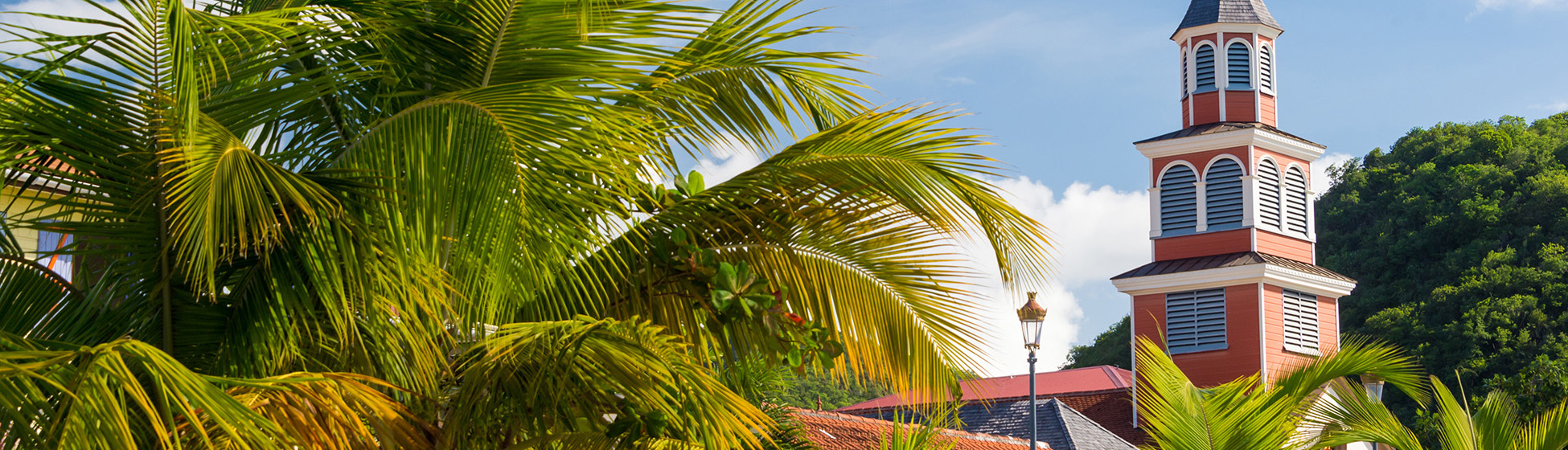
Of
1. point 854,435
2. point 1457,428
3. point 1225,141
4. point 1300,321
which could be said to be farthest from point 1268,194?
point 1457,428

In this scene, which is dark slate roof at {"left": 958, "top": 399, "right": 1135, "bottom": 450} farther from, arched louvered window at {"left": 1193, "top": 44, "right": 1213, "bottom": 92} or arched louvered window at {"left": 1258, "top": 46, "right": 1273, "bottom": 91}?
arched louvered window at {"left": 1258, "top": 46, "right": 1273, "bottom": 91}

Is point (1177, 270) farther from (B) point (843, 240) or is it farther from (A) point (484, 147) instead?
(A) point (484, 147)

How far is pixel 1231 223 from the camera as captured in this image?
3075 cm

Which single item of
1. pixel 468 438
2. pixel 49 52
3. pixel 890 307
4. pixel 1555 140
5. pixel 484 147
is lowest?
pixel 468 438

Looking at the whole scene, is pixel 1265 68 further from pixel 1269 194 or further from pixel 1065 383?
pixel 1065 383

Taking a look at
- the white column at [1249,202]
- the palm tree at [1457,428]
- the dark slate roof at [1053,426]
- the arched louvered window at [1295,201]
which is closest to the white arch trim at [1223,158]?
the white column at [1249,202]

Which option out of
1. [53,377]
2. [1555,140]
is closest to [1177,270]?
[1555,140]

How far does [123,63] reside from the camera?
4.29m

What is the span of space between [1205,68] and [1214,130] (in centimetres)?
203

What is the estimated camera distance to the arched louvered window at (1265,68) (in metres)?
32.0

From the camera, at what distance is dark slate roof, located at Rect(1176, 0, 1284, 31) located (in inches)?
1246

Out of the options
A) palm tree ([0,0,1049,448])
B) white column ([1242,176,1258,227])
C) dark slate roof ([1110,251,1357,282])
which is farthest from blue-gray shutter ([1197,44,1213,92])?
palm tree ([0,0,1049,448])

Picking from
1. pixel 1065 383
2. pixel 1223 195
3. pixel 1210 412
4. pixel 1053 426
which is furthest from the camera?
pixel 1065 383

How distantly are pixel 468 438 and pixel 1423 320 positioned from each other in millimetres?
43583
